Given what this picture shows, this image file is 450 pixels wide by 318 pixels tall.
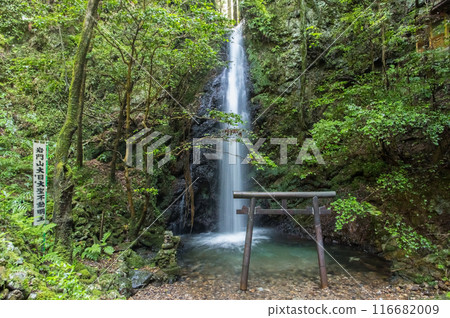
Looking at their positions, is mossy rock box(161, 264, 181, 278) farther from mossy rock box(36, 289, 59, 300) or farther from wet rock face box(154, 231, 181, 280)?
mossy rock box(36, 289, 59, 300)

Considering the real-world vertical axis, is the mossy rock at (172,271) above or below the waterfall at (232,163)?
below

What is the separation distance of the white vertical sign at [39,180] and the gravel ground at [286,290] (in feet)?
8.13

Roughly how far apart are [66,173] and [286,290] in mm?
5322

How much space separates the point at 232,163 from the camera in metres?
12.5

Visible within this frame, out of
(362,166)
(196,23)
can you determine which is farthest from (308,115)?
(196,23)

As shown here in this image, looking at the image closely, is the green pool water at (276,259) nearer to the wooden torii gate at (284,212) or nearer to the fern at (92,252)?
the wooden torii gate at (284,212)

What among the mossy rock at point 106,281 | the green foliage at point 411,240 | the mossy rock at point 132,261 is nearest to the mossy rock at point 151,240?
the mossy rock at point 132,261

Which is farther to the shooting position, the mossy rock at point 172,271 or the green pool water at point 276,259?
the green pool water at point 276,259

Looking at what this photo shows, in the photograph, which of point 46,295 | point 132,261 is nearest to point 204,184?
point 132,261

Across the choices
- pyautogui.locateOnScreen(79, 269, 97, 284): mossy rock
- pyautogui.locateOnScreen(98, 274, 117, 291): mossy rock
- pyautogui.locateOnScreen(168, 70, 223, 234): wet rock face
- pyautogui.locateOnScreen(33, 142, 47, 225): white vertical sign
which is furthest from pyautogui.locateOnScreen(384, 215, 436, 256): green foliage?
pyautogui.locateOnScreen(33, 142, 47, 225): white vertical sign

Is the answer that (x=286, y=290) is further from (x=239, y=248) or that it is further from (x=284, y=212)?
(x=239, y=248)

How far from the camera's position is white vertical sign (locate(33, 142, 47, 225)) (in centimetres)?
455

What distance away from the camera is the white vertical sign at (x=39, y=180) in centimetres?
455

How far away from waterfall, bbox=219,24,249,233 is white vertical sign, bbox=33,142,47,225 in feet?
24.1
